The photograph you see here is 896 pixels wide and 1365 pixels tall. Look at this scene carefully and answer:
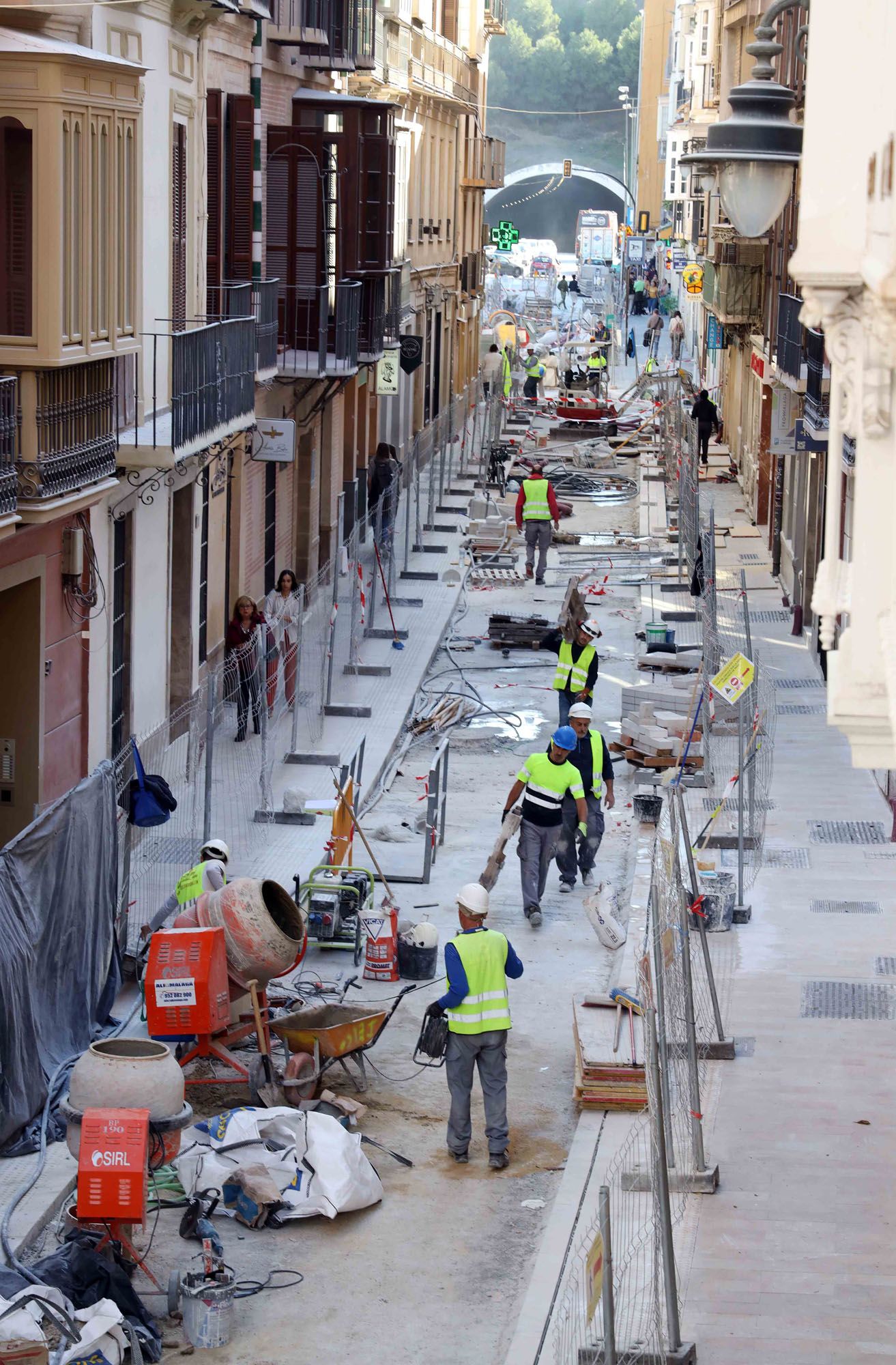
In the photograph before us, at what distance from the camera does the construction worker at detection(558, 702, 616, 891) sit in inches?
631

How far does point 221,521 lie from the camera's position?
21625 mm

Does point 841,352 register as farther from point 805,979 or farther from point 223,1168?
point 805,979

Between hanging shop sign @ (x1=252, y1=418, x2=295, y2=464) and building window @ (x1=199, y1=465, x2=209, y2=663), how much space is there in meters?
2.04

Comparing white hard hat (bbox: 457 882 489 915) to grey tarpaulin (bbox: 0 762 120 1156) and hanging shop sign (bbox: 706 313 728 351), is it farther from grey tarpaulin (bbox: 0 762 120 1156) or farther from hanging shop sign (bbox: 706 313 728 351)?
hanging shop sign (bbox: 706 313 728 351)

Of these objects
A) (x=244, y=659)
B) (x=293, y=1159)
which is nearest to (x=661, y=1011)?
(x=293, y=1159)

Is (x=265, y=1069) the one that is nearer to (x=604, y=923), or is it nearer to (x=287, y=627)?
(x=604, y=923)

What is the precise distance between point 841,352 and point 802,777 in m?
14.7

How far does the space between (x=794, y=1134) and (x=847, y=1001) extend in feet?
7.77

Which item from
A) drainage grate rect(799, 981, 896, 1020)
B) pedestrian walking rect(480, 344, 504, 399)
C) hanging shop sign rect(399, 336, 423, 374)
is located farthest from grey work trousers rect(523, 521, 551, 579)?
pedestrian walking rect(480, 344, 504, 399)

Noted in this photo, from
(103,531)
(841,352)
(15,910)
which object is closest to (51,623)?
(103,531)

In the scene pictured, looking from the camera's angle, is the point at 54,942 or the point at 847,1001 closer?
the point at 54,942

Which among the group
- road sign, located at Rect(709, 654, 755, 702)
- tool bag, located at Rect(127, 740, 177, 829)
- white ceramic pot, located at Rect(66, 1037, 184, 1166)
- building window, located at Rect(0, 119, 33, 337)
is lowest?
white ceramic pot, located at Rect(66, 1037, 184, 1166)

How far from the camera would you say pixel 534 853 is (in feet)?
49.8

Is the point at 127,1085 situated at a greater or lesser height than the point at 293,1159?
greater
